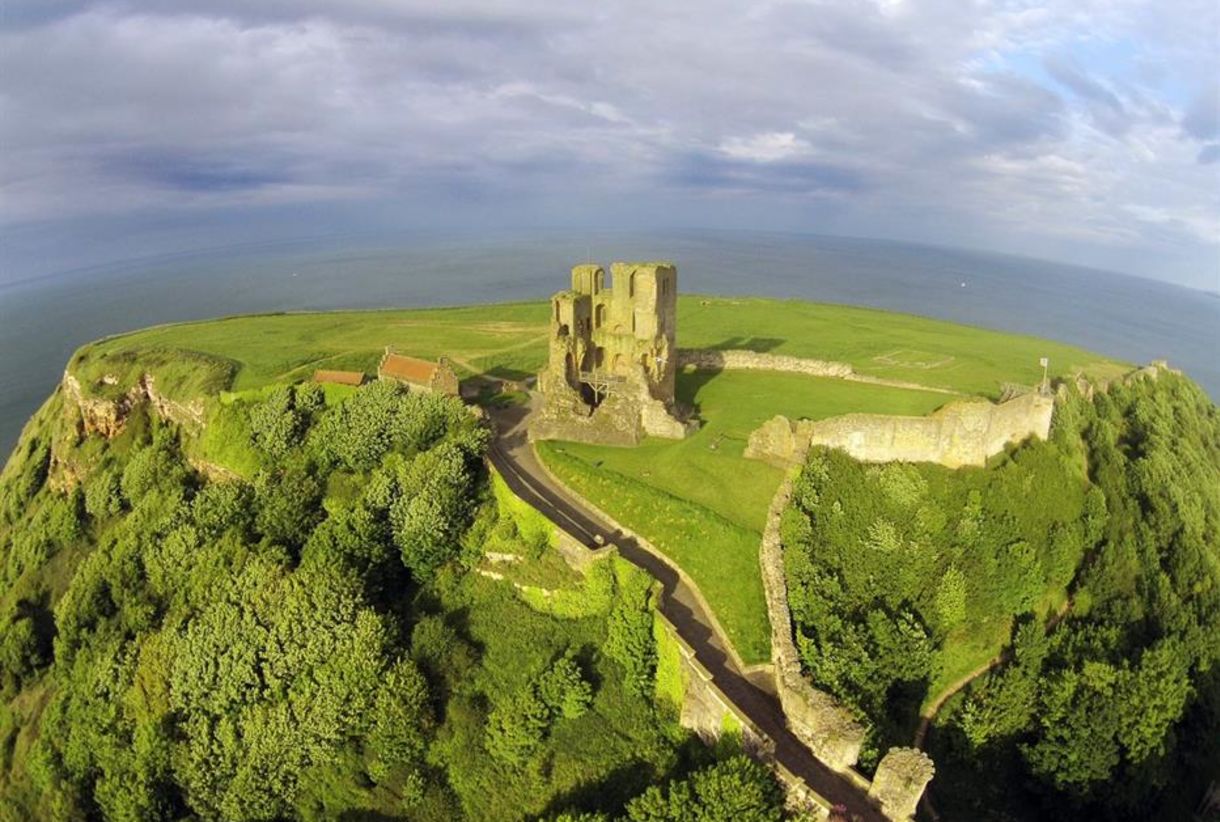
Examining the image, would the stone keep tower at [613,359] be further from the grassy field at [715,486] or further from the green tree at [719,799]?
the green tree at [719,799]

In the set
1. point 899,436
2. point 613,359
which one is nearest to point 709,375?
point 613,359

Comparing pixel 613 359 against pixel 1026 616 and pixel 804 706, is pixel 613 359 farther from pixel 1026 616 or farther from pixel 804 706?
pixel 804 706

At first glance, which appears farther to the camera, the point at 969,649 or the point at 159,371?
the point at 159,371

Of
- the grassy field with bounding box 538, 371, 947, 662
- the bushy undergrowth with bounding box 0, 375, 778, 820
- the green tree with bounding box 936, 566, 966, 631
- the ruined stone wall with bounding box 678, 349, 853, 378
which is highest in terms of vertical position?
the ruined stone wall with bounding box 678, 349, 853, 378

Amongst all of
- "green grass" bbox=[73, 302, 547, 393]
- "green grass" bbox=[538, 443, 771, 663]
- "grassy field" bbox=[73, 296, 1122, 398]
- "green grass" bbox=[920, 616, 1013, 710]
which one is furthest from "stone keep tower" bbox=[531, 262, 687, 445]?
"green grass" bbox=[920, 616, 1013, 710]

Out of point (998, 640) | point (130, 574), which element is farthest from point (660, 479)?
point (130, 574)

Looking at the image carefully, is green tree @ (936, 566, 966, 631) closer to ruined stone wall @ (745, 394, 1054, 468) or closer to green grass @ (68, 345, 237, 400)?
ruined stone wall @ (745, 394, 1054, 468)
